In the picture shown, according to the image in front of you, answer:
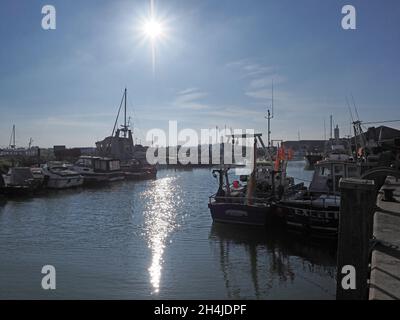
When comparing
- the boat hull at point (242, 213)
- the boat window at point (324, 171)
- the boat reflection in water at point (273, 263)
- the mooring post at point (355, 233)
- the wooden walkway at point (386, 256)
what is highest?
the boat window at point (324, 171)

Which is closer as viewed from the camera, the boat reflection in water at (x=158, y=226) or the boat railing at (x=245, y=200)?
the boat reflection in water at (x=158, y=226)

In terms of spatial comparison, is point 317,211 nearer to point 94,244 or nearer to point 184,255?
point 184,255

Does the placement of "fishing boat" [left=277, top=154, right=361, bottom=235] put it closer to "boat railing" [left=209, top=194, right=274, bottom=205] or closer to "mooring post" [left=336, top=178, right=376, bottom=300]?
"boat railing" [left=209, top=194, right=274, bottom=205]

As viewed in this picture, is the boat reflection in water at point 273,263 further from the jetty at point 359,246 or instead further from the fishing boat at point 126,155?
the fishing boat at point 126,155

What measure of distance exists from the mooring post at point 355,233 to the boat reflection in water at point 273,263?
158 inches

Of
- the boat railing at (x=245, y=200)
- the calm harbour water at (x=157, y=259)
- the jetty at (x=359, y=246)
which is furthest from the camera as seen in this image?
Result: the boat railing at (x=245, y=200)

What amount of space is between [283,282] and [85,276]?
6.67m

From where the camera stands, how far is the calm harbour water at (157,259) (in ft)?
38.6

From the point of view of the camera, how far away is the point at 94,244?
17.5 meters

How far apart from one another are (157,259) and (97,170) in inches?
1577

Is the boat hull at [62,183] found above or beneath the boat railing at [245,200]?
beneath

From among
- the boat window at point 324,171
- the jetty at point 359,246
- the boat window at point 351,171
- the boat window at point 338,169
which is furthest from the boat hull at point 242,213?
the jetty at point 359,246
